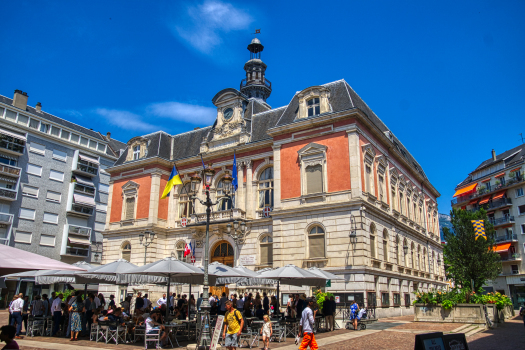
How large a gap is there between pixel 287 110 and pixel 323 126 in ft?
12.1

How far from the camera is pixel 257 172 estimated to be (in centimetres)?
3056

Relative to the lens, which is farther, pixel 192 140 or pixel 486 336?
pixel 192 140

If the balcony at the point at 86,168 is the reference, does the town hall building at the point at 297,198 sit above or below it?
below

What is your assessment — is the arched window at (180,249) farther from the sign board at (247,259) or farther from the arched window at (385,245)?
the arched window at (385,245)

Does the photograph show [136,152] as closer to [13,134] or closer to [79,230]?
[13,134]

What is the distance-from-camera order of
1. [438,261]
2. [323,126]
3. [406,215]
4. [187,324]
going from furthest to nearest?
[438,261] → [406,215] → [323,126] → [187,324]

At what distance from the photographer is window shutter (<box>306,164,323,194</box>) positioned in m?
26.0

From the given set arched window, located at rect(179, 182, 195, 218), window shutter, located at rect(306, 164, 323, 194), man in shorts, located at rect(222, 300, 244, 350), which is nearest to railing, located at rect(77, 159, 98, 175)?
arched window, located at rect(179, 182, 195, 218)

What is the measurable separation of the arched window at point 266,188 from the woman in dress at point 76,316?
1527cm

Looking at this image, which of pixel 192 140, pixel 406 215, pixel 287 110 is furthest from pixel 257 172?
pixel 406 215

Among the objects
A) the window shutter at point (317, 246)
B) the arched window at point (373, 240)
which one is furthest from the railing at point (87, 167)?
the arched window at point (373, 240)

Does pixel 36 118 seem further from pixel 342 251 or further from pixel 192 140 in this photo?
pixel 342 251

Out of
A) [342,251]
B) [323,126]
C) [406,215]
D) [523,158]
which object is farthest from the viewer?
[523,158]

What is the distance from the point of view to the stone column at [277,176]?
1073 inches
